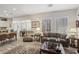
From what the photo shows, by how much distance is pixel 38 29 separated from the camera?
2.69 metres

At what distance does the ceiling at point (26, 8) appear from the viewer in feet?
8.54

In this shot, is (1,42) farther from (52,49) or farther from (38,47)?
(52,49)

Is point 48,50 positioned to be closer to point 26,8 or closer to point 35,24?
point 35,24

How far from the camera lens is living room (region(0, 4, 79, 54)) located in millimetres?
2613

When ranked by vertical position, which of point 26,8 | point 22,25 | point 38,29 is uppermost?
point 26,8

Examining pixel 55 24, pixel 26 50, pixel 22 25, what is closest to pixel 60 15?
pixel 55 24

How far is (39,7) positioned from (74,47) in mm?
1346

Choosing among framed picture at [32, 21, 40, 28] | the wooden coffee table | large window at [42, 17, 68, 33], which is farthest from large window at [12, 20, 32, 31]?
the wooden coffee table

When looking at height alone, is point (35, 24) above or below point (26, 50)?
above

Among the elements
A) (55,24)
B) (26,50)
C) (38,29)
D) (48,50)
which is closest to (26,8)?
(38,29)

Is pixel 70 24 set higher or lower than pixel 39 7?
lower

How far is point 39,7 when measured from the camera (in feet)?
8.71

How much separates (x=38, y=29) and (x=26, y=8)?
619mm
